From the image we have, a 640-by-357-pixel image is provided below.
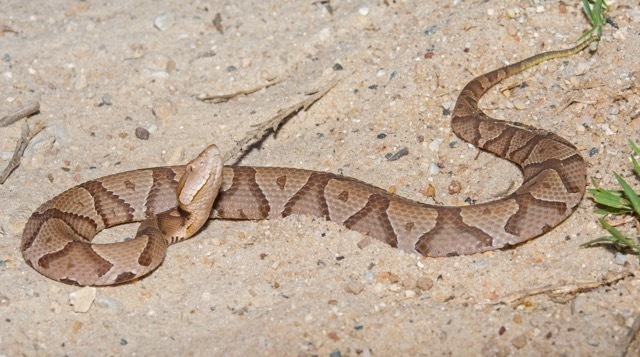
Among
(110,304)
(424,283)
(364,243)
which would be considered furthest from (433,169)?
(110,304)

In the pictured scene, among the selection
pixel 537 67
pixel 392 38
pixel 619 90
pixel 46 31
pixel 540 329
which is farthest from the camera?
pixel 46 31

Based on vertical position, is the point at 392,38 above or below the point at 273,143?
above

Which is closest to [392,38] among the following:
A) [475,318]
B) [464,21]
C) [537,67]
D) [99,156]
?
[464,21]

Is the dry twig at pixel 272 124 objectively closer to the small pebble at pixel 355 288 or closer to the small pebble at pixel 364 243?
the small pebble at pixel 364 243

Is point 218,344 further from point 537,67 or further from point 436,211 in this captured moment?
point 537,67

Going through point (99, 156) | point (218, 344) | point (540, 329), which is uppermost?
point (540, 329)

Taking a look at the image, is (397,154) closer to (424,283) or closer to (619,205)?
(424,283)

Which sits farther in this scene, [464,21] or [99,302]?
[464,21]
